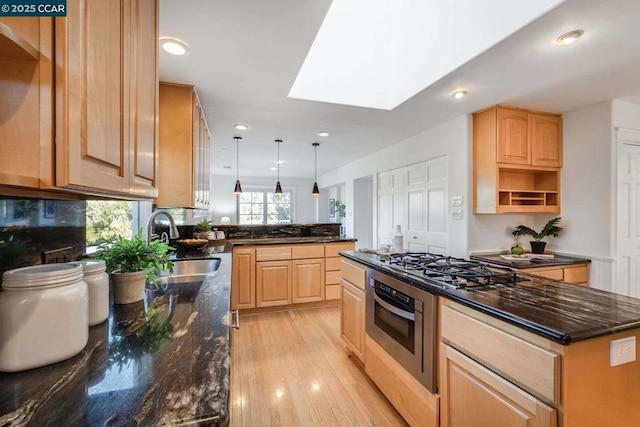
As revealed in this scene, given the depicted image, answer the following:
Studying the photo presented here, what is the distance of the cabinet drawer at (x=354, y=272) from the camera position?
215 cm

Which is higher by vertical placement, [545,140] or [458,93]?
[458,93]

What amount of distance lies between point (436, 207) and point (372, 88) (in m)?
1.76

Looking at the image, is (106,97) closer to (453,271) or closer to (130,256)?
(130,256)

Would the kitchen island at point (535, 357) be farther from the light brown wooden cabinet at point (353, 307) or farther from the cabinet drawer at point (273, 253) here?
the cabinet drawer at point (273, 253)

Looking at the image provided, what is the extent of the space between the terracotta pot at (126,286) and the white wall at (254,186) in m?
7.19

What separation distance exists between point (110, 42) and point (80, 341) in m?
0.86

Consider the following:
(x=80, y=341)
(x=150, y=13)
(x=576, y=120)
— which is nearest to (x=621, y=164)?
(x=576, y=120)

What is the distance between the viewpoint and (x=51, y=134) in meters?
0.58

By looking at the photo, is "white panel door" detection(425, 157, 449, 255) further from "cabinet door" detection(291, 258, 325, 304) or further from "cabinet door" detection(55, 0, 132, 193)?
"cabinet door" detection(55, 0, 132, 193)

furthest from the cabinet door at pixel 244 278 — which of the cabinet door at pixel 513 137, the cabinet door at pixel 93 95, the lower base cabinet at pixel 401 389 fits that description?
the cabinet door at pixel 513 137

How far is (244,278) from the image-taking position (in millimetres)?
3459

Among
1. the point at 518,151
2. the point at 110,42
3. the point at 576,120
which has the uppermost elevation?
the point at 576,120

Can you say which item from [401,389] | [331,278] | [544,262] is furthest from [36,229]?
[544,262]

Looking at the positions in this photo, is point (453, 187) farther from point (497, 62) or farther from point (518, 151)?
point (497, 62)
